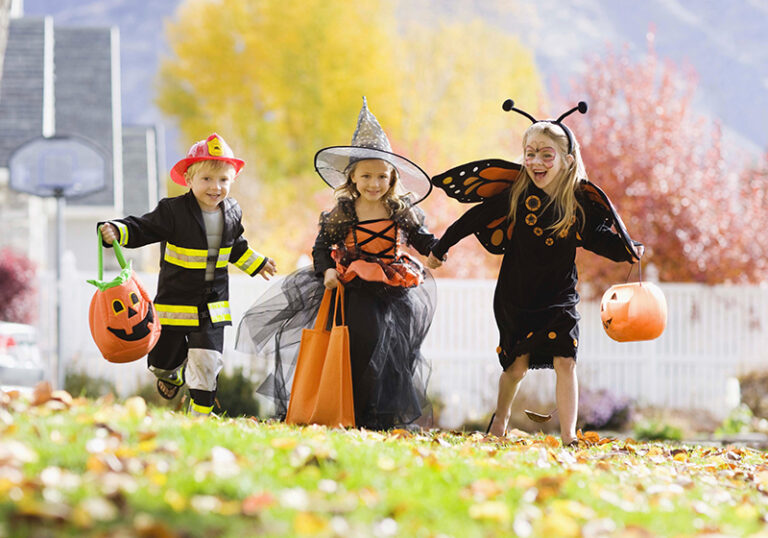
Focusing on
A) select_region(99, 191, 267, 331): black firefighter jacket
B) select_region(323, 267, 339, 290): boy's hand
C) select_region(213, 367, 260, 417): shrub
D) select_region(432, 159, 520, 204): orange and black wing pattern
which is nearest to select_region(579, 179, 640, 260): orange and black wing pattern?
select_region(432, 159, 520, 204): orange and black wing pattern

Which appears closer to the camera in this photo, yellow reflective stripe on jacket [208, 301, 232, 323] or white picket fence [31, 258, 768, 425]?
yellow reflective stripe on jacket [208, 301, 232, 323]

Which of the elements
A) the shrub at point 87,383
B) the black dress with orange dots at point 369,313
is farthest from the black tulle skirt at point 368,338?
the shrub at point 87,383

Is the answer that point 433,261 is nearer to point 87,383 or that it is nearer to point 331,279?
point 331,279

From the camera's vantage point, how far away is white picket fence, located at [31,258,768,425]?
12117mm

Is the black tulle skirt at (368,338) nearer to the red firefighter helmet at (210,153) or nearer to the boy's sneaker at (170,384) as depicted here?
the boy's sneaker at (170,384)

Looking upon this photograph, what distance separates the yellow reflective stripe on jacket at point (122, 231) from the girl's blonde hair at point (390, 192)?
1.27m

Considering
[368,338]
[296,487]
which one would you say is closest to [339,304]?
[368,338]

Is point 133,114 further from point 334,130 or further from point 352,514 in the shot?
point 352,514

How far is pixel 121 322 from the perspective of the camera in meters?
4.97

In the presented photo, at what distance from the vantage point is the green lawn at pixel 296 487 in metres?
2.54

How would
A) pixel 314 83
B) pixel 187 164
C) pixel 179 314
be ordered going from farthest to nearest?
pixel 314 83 < pixel 187 164 < pixel 179 314

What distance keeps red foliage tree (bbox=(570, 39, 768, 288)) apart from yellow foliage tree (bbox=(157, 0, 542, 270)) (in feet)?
33.1

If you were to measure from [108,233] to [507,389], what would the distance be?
7.81ft

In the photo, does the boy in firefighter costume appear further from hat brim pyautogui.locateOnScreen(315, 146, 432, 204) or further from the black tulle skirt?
hat brim pyautogui.locateOnScreen(315, 146, 432, 204)
